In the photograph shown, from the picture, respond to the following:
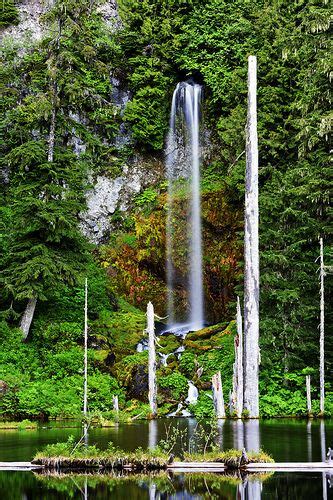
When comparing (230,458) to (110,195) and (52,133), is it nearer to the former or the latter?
(52,133)

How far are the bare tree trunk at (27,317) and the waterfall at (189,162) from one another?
8867 mm

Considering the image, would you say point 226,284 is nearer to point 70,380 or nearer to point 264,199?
point 264,199

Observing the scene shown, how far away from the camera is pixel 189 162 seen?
118 feet

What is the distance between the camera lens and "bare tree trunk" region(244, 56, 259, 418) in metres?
17.2

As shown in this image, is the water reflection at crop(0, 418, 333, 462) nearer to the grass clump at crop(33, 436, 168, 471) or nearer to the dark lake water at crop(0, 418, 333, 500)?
the dark lake water at crop(0, 418, 333, 500)

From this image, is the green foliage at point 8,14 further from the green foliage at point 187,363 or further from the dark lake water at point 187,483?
the dark lake water at point 187,483

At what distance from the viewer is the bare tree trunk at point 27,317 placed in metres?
25.0

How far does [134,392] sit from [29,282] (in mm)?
5159

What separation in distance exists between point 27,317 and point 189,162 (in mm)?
14335

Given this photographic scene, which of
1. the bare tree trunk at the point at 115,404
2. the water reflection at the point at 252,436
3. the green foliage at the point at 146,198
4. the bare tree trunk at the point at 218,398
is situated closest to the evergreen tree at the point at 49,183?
the bare tree trunk at the point at 115,404

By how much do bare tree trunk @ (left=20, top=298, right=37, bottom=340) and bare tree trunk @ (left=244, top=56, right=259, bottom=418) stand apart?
9.90 m

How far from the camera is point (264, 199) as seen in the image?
26016 millimetres

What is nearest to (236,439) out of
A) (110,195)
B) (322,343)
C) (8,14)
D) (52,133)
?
(322,343)

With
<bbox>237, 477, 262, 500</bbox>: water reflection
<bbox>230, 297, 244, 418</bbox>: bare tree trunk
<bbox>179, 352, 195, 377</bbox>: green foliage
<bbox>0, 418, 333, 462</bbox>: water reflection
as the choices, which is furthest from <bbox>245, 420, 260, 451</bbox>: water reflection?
<bbox>179, 352, 195, 377</bbox>: green foliage
